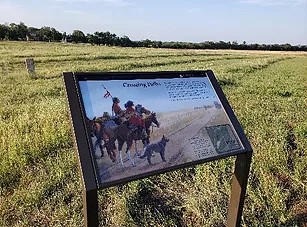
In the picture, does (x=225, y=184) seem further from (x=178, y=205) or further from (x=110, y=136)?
(x=110, y=136)

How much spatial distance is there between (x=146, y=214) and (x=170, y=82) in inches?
55.7

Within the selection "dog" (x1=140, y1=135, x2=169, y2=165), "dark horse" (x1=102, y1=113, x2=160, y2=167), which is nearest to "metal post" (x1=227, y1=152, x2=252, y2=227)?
"dog" (x1=140, y1=135, x2=169, y2=165)

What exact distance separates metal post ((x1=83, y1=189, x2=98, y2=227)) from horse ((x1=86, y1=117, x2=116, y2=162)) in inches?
10.6

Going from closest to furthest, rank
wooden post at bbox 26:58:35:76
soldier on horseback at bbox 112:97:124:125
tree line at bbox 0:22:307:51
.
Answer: soldier on horseback at bbox 112:97:124:125 → wooden post at bbox 26:58:35:76 → tree line at bbox 0:22:307:51

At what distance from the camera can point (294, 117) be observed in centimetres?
660

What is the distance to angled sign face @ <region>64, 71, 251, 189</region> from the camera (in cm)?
230

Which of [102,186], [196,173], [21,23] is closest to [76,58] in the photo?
[196,173]

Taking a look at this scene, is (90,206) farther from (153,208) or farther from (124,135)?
(153,208)

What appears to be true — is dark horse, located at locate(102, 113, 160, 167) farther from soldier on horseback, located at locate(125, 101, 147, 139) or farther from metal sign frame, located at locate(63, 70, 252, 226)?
metal sign frame, located at locate(63, 70, 252, 226)

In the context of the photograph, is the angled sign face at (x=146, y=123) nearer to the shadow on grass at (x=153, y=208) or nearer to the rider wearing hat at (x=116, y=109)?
the rider wearing hat at (x=116, y=109)

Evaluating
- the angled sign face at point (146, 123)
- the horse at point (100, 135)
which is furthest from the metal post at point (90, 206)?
the horse at point (100, 135)

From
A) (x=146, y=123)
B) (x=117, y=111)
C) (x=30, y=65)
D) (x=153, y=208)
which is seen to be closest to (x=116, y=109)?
(x=117, y=111)

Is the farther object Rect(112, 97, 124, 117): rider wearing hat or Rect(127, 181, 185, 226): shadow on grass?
Rect(127, 181, 185, 226): shadow on grass

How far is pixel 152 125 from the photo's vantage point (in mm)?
2609
